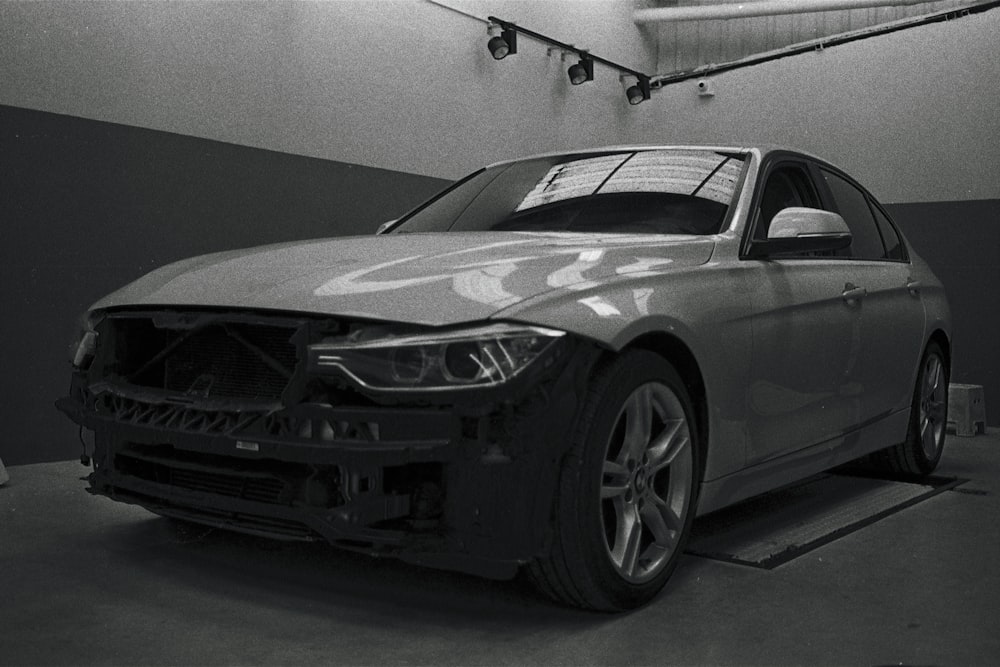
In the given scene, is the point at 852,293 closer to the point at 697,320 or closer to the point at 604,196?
the point at 604,196

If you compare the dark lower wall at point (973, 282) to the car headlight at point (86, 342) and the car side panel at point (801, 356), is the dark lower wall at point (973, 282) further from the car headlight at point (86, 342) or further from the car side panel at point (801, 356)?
the car headlight at point (86, 342)

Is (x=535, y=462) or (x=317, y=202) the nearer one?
(x=535, y=462)

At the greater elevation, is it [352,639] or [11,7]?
[11,7]

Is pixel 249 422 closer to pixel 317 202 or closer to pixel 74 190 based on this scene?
pixel 74 190

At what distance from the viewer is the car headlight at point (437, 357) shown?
95.9 inches

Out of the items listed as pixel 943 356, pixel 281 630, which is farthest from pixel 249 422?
pixel 943 356

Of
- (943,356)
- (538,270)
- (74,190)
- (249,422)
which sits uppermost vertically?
(74,190)

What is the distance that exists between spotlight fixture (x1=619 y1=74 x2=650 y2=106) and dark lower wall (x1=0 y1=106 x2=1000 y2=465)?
3.63 m

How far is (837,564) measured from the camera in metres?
3.32

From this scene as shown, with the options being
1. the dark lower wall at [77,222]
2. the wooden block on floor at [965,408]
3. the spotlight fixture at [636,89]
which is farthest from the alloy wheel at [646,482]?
the spotlight fixture at [636,89]

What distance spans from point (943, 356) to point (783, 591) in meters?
2.50

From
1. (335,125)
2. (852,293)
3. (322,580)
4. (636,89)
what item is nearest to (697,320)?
(852,293)

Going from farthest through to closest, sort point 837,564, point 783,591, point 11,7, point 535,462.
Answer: point 11,7 → point 837,564 → point 783,591 → point 535,462

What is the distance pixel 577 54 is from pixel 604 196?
550 centimetres
